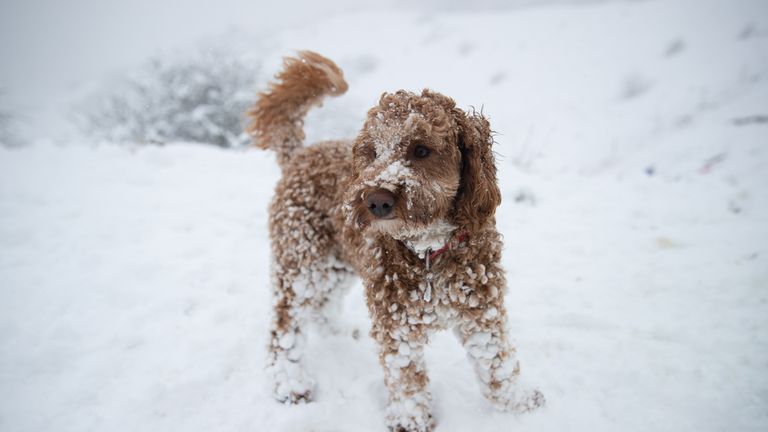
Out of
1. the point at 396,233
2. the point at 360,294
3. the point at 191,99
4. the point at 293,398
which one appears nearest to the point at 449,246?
the point at 396,233

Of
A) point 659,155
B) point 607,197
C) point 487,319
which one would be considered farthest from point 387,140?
point 659,155

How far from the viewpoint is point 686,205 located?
16.8 feet

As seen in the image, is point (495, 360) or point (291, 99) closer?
point (495, 360)

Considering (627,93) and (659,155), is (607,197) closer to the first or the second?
(659,155)

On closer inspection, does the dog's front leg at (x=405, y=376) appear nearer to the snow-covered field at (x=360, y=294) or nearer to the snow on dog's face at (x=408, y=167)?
the snow-covered field at (x=360, y=294)

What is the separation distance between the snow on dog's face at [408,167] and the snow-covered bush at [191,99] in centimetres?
994

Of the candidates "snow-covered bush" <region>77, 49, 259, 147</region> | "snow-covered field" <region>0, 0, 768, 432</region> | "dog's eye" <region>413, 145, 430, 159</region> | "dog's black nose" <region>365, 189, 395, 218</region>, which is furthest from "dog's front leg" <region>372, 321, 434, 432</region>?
"snow-covered bush" <region>77, 49, 259, 147</region>

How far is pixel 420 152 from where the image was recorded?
208 centimetres

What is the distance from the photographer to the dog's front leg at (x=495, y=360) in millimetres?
2432

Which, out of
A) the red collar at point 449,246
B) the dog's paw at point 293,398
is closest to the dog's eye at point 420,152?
the red collar at point 449,246

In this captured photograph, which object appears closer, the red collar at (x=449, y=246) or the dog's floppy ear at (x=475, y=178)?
the dog's floppy ear at (x=475, y=178)

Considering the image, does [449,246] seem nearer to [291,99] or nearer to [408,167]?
[408,167]

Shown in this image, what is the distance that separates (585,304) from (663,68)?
12.5m

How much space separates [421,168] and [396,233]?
379 millimetres
